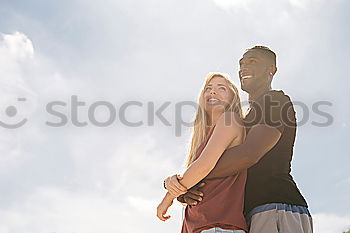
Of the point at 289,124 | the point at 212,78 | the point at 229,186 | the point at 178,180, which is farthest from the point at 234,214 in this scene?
the point at 212,78

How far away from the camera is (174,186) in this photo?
16.1ft

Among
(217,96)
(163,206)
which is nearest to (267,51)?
(217,96)

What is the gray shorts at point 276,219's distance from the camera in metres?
4.74

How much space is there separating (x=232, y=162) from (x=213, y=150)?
0.22 meters

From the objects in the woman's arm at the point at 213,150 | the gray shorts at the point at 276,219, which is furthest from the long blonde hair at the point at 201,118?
the gray shorts at the point at 276,219

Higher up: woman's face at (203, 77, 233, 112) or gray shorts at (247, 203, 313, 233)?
woman's face at (203, 77, 233, 112)

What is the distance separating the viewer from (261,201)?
485 cm

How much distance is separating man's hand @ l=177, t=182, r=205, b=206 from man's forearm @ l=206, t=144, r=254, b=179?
18 centimetres

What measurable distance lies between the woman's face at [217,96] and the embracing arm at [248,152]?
0.51 meters

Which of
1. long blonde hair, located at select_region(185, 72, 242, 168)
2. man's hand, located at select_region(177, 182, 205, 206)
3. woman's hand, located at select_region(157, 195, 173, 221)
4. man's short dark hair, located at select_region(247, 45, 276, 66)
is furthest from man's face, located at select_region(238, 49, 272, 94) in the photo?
woman's hand, located at select_region(157, 195, 173, 221)

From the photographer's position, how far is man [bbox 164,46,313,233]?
186 inches

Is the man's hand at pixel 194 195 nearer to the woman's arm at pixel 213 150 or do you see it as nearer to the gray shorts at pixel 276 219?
the woman's arm at pixel 213 150

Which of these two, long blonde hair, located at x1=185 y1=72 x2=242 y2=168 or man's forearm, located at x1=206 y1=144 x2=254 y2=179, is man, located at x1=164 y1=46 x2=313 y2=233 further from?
long blonde hair, located at x1=185 y1=72 x2=242 y2=168

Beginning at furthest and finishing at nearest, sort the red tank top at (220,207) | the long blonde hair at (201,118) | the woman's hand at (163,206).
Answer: the long blonde hair at (201,118) < the woman's hand at (163,206) < the red tank top at (220,207)
